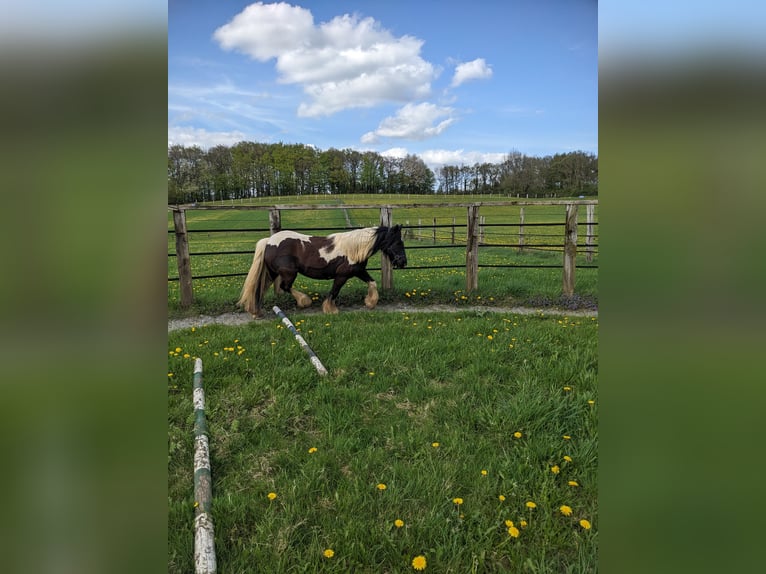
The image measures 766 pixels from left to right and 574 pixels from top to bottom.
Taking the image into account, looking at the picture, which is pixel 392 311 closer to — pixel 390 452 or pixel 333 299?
pixel 333 299

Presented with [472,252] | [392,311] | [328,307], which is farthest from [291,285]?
[472,252]

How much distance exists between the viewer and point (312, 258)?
20.6ft

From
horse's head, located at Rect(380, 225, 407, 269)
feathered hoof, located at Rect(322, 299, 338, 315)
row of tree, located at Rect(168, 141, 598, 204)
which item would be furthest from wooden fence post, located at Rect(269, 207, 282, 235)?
row of tree, located at Rect(168, 141, 598, 204)

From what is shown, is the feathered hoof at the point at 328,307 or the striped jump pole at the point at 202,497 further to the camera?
the feathered hoof at the point at 328,307

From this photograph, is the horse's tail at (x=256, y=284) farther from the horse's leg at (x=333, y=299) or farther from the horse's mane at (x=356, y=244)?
the horse's mane at (x=356, y=244)

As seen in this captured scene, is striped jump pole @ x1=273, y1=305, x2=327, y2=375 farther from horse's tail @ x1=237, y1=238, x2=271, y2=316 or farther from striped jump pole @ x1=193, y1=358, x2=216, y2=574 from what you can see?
striped jump pole @ x1=193, y1=358, x2=216, y2=574

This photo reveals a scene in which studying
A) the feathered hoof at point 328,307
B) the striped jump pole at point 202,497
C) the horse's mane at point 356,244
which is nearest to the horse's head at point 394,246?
the horse's mane at point 356,244

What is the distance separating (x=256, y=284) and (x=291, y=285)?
57 centimetres

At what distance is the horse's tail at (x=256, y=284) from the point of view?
601 cm

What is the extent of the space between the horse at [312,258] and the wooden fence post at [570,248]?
3.14 m
